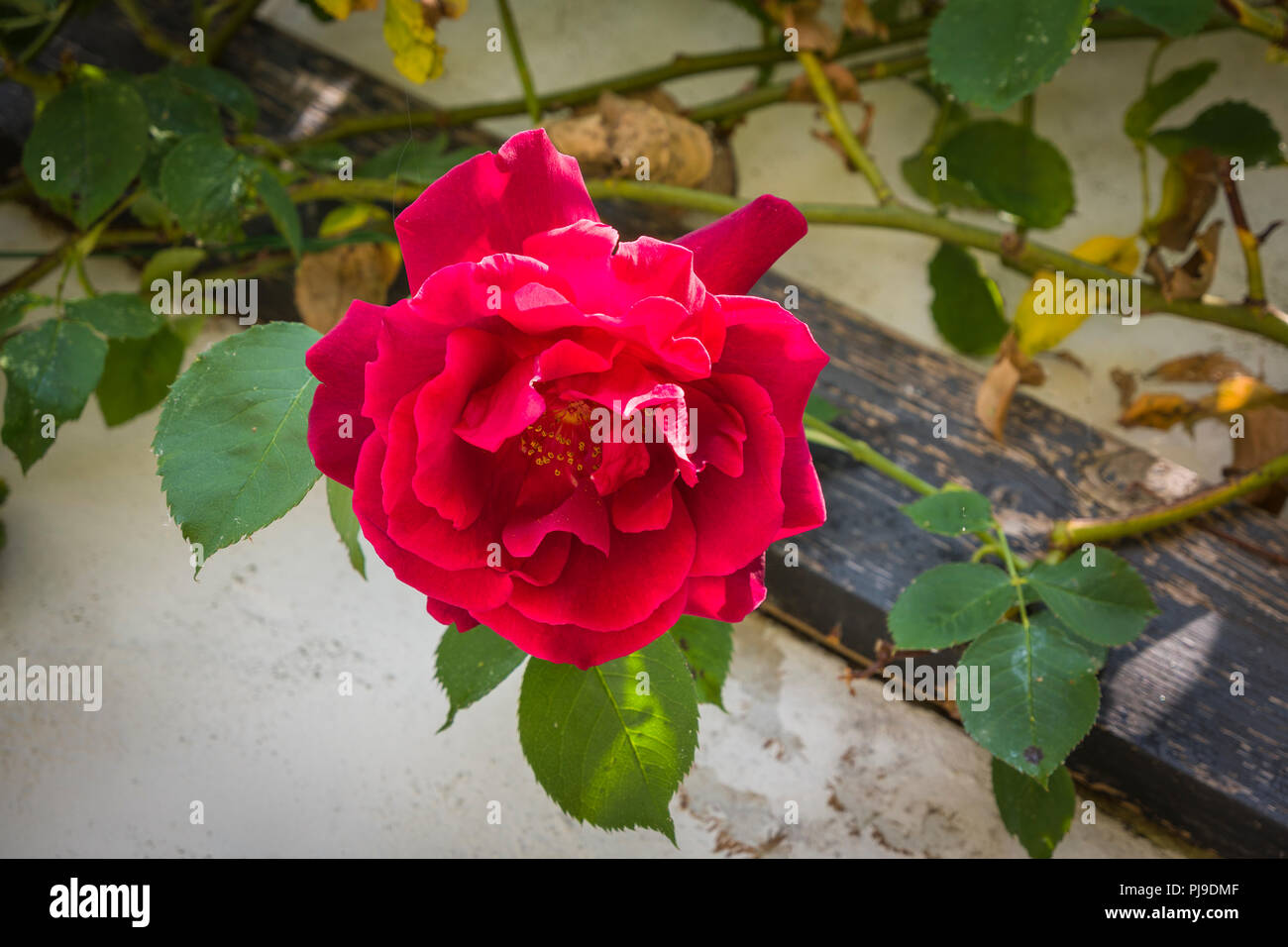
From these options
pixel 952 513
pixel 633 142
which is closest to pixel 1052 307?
pixel 952 513

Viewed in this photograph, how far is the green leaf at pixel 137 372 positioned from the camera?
923 millimetres

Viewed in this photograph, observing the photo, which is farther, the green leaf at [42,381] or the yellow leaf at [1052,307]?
the yellow leaf at [1052,307]

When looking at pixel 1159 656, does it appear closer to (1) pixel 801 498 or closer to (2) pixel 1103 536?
(2) pixel 1103 536

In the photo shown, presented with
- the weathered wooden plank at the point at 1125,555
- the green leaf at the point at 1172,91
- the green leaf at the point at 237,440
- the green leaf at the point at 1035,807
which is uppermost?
the green leaf at the point at 1172,91

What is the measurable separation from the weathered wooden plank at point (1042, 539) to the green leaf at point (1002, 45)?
0.31 m

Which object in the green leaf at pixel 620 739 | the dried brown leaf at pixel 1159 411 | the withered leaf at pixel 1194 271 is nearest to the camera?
the green leaf at pixel 620 739

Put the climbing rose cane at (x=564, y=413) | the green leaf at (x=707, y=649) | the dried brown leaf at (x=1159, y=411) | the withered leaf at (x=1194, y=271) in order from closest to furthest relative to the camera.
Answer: the climbing rose cane at (x=564, y=413) → the green leaf at (x=707, y=649) → the withered leaf at (x=1194, y=271) → the dried brown leaf at (x=1159, y=411)

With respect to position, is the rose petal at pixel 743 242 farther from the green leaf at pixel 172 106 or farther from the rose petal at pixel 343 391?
the green leaf at pixel 172 106

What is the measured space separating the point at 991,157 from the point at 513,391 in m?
0.85

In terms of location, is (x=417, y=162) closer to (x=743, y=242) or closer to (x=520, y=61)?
(x=520, y=61)

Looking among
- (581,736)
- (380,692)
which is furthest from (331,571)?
(581,736)

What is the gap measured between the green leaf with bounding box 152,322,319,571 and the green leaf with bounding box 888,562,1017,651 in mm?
431

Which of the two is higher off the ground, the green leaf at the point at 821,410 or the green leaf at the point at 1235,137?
the green leaf at the point at 1235,137

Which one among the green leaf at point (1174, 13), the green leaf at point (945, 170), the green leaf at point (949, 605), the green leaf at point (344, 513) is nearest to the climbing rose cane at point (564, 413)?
the green leaf at point (344, 513)
